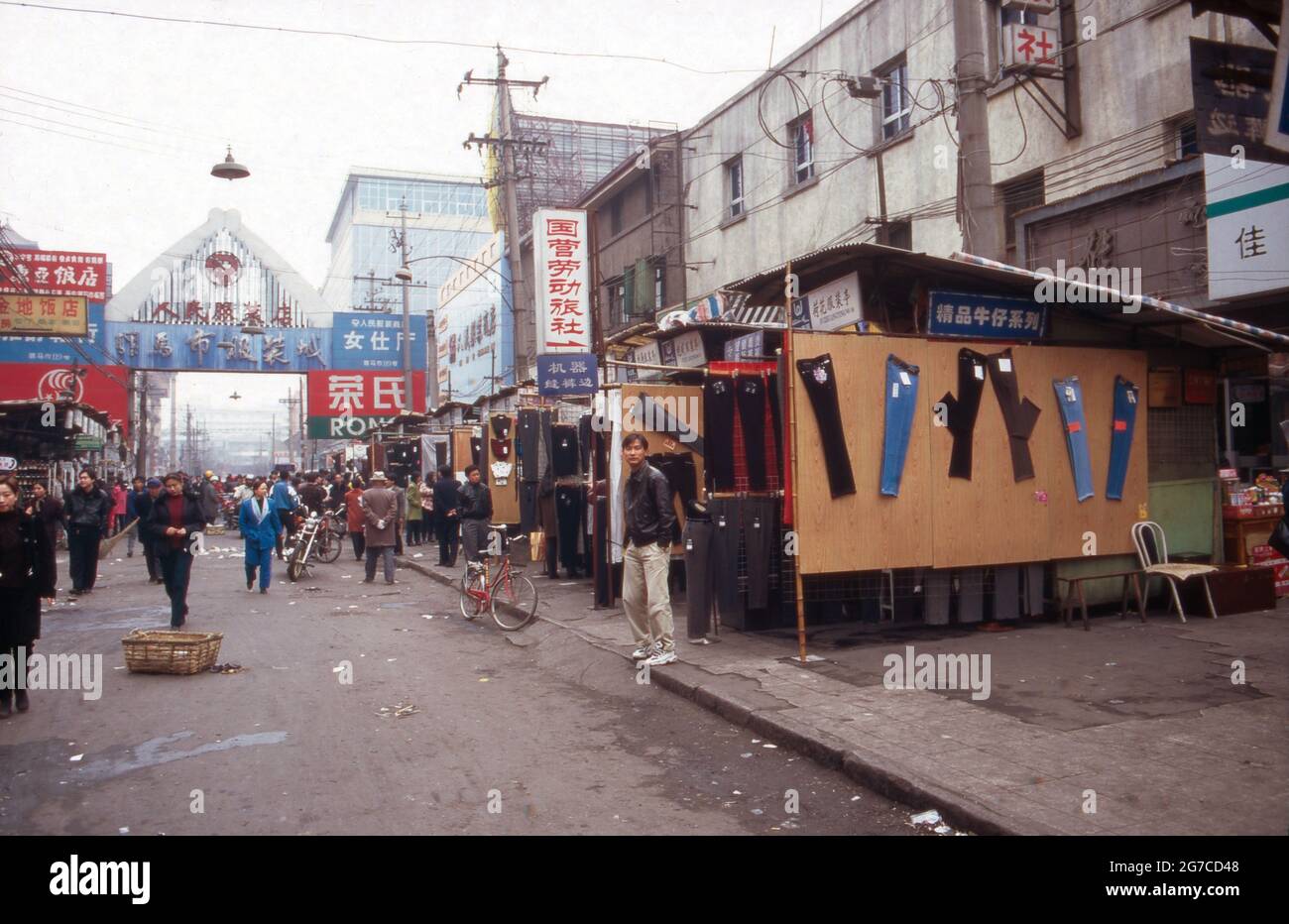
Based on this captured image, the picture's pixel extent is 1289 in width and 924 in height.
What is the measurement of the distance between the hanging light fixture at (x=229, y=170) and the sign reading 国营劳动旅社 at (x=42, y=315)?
709 centimetres

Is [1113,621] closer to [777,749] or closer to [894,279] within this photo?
[894,279]

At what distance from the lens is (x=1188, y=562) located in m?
10.4

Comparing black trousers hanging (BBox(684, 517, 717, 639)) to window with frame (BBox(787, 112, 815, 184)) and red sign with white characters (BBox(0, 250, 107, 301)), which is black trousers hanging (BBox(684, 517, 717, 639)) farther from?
red sign with white characters (BBox(0, 250, 107, 301))

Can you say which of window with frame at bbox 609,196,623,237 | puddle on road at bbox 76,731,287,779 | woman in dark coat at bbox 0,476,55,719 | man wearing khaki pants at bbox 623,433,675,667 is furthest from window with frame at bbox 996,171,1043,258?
window with frame at bbox 609,196,623,237

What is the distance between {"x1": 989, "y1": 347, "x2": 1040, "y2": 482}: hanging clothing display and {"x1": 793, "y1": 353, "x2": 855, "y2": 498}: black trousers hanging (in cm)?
188

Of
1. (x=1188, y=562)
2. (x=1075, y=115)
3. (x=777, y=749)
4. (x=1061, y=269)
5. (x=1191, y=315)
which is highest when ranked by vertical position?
(x=1075, y=115)

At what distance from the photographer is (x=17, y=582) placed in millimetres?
7527

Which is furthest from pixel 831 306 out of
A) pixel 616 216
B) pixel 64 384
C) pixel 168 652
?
pixel 64 384

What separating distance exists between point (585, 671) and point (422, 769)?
3420 mm

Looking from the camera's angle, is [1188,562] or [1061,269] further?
[1061,269]

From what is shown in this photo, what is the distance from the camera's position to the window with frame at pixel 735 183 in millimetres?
23333

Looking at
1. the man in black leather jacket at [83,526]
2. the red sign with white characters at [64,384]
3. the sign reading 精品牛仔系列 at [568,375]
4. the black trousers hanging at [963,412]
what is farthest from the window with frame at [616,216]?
the black trousers hanging at [963,412]
